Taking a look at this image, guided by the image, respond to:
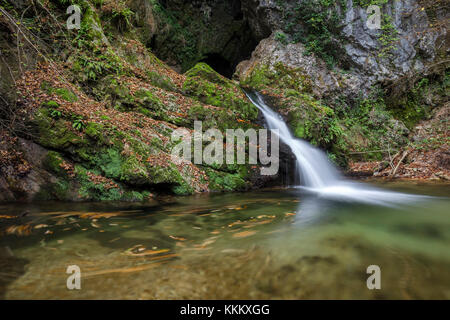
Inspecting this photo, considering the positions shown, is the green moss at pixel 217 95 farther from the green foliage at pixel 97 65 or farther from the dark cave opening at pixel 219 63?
the dark cave opening at pixel 219 63

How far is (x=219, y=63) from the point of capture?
1781cm

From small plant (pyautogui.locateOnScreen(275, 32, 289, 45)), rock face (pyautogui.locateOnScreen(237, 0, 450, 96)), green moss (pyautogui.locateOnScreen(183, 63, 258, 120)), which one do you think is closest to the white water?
green moss (pyautogui.locateOnScreen(183, 63, 258, 120))

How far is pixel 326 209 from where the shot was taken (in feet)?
14.1

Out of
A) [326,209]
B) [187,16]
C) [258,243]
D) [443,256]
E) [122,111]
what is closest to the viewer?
[443,256]

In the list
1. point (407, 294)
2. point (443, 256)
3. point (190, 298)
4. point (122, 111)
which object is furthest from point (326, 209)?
point (122, 111)

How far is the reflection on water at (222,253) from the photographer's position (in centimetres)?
163

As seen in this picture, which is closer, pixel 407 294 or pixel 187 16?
pixel 407 294

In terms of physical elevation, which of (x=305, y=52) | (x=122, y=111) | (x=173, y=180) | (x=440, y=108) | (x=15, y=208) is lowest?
(x=15, y=208)

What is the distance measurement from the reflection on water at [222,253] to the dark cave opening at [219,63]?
1568 centimetres

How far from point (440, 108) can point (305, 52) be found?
801cm

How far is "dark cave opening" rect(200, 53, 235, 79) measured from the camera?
16991 millimetres

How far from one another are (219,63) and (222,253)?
1783cm
